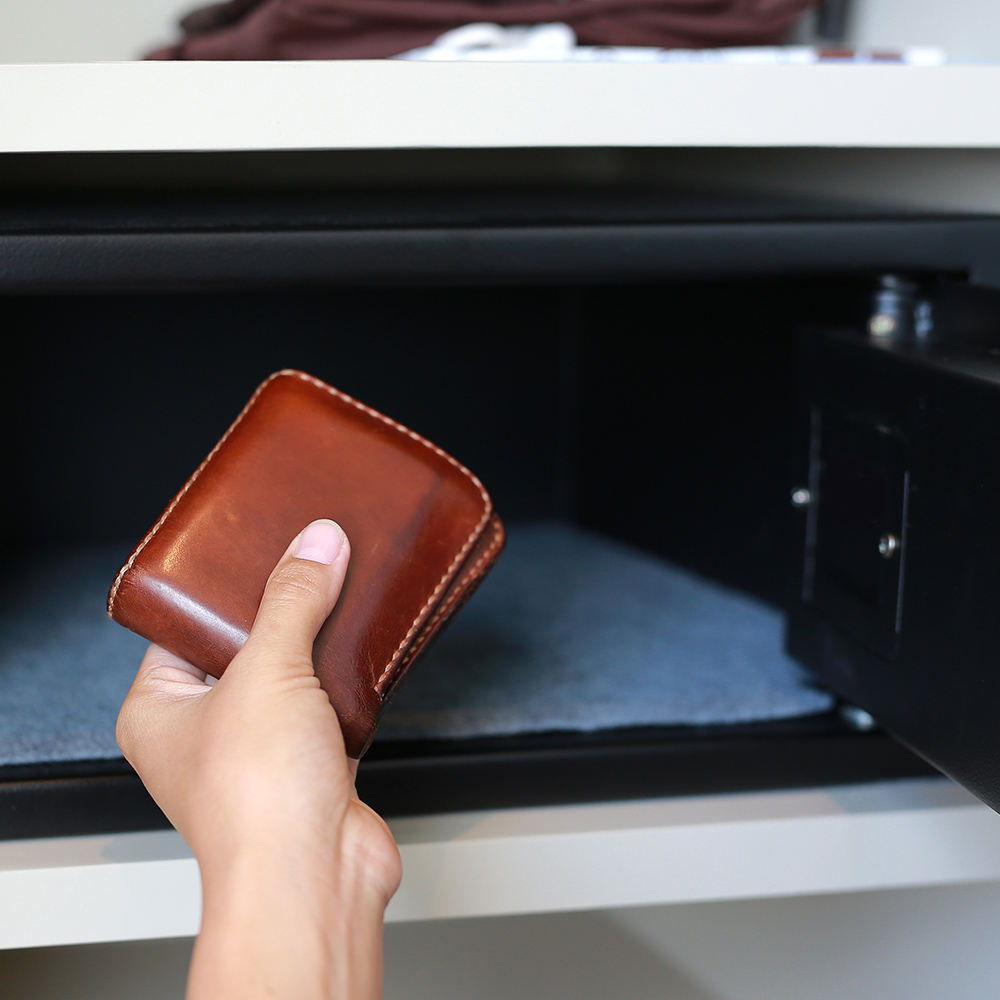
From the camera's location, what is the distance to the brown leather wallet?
0.36 m

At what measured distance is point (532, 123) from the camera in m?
0.40

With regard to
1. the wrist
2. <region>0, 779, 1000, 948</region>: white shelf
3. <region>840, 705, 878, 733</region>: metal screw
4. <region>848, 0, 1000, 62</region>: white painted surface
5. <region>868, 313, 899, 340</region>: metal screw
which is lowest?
<region>0, 779, 1000, 948</region>: white shelf

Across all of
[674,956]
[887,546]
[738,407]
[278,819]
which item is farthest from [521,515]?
[278,819]

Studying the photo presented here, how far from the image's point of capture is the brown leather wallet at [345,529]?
359 mm

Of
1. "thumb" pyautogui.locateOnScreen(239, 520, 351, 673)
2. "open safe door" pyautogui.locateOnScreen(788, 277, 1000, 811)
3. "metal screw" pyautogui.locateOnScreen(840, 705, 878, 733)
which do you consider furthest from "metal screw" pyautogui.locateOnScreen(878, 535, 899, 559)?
"thumb" pyautogui.locateOnScreen(239, 520, 351, 673)

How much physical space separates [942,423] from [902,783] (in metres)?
0.21

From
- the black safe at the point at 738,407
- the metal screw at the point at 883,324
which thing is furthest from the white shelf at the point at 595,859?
the metal screw at the point at 883,324

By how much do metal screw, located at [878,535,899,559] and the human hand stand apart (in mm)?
231

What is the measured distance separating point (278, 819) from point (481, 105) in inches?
10.8

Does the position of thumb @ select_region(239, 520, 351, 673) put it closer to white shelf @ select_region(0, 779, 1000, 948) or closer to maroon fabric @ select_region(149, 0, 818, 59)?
white shelf @ select_region(0, 779, 1000, 948)

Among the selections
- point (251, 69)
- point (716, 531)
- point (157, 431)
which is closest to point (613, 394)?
point (716, 531)

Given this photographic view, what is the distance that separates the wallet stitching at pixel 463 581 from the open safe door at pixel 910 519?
0.17 meters

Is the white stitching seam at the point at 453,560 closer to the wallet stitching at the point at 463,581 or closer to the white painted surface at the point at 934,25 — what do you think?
the wallet stitching at the point at 463,581

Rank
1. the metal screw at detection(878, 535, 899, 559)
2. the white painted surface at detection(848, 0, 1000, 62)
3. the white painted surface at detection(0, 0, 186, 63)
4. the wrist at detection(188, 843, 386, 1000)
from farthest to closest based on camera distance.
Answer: the white painted surface at detection(0, 0, 186, 63) < the white painted surface at detection(848, 0, 1000, 62) < the metal screw at detection(878, 535, 899, 559) < the wrist at detection(188, 843, 386, 1000)
